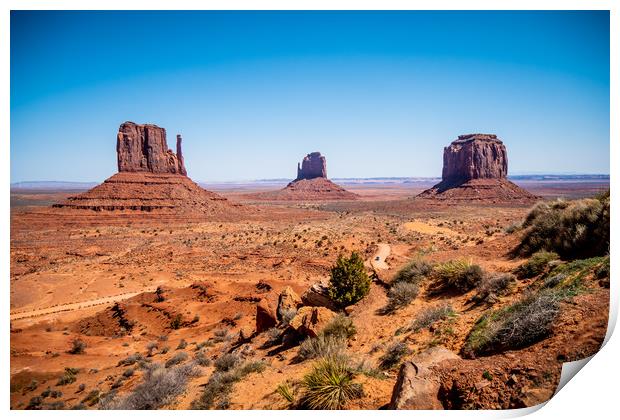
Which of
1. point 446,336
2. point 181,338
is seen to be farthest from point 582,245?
point 181,338

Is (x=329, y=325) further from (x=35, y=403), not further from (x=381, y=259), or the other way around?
(x=381, y=259)

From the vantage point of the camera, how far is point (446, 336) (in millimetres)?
6945

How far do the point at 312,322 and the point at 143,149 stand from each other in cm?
6988

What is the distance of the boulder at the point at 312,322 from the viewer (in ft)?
28.8

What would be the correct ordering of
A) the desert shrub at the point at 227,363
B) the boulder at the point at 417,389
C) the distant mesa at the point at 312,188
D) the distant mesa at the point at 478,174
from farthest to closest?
the distant mesa at the point at 312,188, the distant mesa at the point at 478,174, the desert shrub at the point at 227,363, the boulder at the point at 417,389

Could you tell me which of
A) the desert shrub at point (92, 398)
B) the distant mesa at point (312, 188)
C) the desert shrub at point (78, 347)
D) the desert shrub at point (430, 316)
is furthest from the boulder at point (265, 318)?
the distant mesa at point (312, 188)

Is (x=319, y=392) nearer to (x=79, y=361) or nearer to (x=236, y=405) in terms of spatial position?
(x=236, y=405)

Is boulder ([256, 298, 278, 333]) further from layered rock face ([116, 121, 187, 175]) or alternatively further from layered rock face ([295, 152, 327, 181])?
layered rock face ([295, 152, 327, 181])

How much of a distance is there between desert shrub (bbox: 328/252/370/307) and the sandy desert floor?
1.15 ft

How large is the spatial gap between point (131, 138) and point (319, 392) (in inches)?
2827

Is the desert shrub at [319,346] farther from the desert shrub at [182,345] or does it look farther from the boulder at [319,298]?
the desert shrub at [182,345]

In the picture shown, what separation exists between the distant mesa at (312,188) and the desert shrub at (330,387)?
110 m

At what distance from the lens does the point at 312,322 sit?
8.95 m

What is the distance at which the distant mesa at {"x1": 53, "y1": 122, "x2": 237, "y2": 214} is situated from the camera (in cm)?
5831
